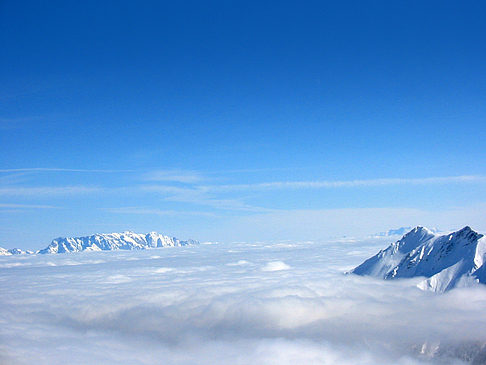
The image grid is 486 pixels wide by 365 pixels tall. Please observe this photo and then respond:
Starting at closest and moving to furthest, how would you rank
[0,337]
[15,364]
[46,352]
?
[15,364] < [46,352] < [0,337]

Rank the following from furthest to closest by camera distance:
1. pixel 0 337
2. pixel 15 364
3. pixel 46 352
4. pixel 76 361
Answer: pixel 0 337
pixel 46 352
pixel 76 361
pixel 15 364

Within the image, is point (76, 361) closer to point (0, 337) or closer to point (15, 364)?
point (15, 364)

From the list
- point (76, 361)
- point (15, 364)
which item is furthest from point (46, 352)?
point (15, 364)

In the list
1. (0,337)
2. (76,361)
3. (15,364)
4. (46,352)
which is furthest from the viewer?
(0,337)

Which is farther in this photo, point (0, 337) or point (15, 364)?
point (0, 337)

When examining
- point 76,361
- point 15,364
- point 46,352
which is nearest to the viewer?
point 15,364

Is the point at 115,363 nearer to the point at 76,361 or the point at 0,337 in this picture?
the point at 76,361

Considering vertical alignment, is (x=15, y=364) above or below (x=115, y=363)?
above

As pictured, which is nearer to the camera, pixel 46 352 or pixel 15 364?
pixel 15 364

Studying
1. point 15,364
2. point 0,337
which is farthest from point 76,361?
point 0,337

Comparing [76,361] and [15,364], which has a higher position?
[15,364]
